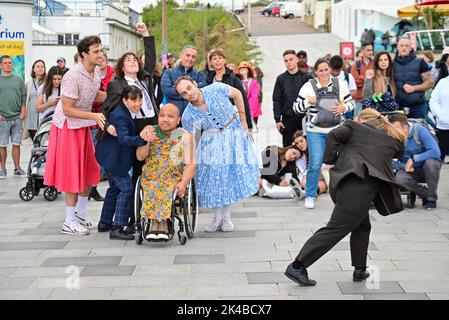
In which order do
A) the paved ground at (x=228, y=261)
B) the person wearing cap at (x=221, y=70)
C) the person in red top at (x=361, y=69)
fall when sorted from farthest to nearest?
the person in red top at (x=361, y=69)
the person wearing cap at (x=221, y=70)
the paved ground at (x=228, y=261)

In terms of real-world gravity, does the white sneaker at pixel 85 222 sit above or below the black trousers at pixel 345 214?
below

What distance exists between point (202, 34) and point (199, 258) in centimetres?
4451

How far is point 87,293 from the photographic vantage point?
20.6 ft

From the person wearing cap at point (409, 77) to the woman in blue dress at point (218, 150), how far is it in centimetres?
359

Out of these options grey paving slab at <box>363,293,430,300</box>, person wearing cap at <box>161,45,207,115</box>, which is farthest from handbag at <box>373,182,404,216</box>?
person wearing cap at <box>161,45,207,115</box>

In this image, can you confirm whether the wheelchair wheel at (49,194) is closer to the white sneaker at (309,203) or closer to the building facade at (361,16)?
the white sneaker at (309,203)

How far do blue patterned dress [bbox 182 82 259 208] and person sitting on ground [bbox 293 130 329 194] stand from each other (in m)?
2.76

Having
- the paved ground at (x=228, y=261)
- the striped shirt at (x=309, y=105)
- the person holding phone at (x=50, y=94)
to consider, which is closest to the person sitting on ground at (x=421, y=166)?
the paved ground at (x=228, y=261)

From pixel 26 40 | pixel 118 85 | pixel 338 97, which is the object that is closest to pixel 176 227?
pixel 118 85

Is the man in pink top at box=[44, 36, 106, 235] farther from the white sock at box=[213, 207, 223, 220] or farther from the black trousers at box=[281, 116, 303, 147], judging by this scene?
the black trousers at box=[281, 116, 303, 147]

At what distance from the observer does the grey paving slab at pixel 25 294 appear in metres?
6.20

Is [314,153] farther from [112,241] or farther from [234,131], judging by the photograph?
[112,241]

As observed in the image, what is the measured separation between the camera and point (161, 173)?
26.6 feet

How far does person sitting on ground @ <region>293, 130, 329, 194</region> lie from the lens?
1127 cm
